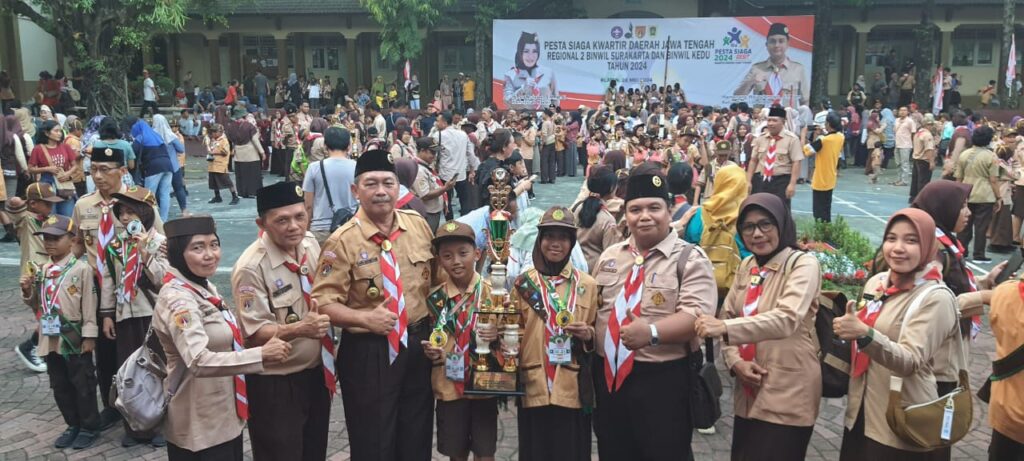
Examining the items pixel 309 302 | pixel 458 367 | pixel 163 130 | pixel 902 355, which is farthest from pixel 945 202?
pixel 163 130

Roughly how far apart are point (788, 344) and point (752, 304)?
10.3 inches

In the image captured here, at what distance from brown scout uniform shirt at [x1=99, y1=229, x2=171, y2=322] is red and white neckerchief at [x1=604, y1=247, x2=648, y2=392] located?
298 cm

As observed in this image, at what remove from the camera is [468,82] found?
31.2 m

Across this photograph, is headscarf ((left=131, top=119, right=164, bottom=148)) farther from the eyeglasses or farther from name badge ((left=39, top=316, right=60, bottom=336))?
the eyeglasses

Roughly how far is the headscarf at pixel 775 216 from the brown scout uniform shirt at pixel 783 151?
7.38 meters

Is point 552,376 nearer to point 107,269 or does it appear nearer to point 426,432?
point 426,432

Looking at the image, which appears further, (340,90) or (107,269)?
(340,90)

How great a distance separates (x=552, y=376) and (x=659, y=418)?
1.97 ft

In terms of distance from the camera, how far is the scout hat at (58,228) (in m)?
5.75

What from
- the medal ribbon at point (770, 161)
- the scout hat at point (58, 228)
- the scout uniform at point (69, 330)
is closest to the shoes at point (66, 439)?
the scout uniform at point (69, 330)

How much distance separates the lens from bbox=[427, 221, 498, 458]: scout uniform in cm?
425

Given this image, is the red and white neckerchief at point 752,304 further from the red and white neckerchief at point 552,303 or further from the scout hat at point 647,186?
the red and white neckerchief at point 552,303

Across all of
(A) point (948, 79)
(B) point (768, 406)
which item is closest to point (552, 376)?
(B) point (768, 406)

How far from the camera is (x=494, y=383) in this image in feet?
13.5
